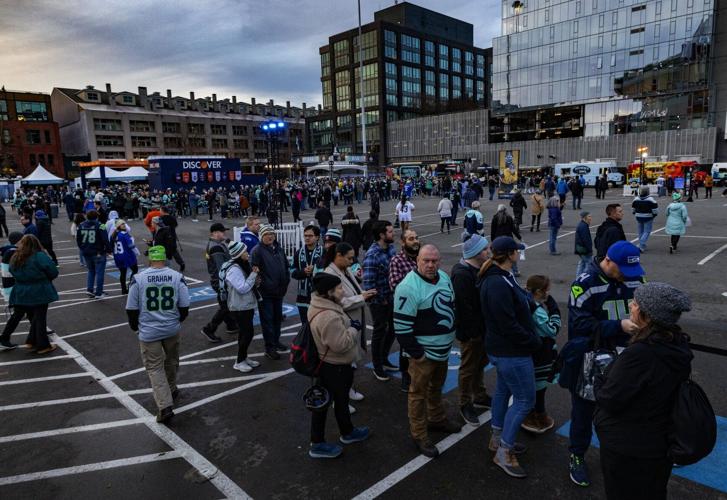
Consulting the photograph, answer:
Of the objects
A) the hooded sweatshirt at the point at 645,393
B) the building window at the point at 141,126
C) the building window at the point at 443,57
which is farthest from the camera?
the building window at the point at 443,57

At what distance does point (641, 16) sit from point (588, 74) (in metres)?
8.17

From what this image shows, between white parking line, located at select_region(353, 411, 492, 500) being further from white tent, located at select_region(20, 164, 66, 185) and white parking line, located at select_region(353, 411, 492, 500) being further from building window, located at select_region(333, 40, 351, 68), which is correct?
building window, located at select_region(333, 40, 351, 68)

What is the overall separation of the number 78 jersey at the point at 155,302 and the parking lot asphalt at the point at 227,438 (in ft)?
3.36

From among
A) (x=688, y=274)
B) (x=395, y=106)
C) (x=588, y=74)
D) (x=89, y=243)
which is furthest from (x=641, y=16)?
(x=89, y=243)

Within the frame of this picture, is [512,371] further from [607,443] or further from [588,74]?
[588,74]

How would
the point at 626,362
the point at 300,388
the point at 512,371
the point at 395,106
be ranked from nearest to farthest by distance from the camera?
the point at 626,362
the point at 512,371
the point at 300,388
the point at 395,106

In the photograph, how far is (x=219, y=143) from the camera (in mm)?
91500

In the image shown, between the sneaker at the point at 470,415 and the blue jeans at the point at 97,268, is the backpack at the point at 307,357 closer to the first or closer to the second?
the sneaker at the point at 470,415

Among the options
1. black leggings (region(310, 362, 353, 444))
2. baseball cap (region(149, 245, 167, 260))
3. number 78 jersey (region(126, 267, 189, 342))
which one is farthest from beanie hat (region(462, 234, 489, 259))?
baseball cap (region(149, 245, 167, 260))

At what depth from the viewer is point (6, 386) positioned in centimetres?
609

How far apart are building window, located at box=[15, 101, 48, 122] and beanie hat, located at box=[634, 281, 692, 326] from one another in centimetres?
8871

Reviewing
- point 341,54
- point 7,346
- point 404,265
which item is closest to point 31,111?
point 341,54

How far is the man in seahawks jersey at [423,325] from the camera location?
3.91 meters

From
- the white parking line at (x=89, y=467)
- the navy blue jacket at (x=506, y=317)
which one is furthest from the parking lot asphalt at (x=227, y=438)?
the navy blue jacket at (x=506, y=317)
